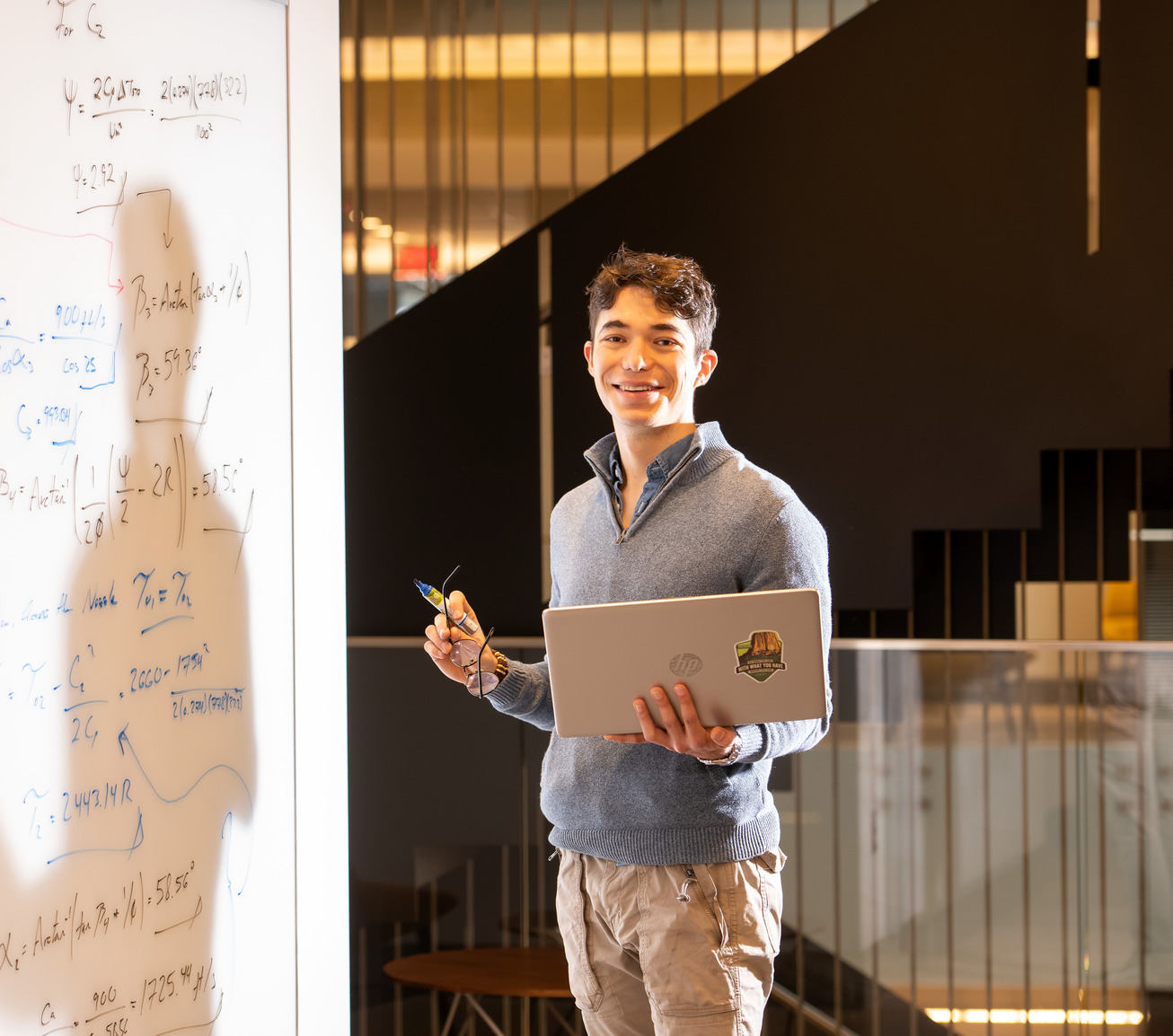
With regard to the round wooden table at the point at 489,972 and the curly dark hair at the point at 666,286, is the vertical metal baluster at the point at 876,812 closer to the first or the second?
the round wooden table at the point at 489,972

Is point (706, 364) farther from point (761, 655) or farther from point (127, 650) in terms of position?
point (127, 650)

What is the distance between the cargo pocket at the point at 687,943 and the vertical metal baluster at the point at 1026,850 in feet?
4.81

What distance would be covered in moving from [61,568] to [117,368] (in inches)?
11.4

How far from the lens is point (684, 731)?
131 centimetres

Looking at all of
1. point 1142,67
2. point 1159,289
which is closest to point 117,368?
point 1159,289

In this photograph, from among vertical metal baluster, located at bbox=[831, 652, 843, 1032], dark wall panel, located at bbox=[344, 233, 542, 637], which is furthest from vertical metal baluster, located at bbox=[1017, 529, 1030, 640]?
dark wall panel, located at bbox=[344, 233, 542, 637]

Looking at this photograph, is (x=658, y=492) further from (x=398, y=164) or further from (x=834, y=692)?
(x=398, y=164)

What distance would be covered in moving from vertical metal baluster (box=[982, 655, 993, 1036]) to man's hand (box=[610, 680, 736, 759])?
1.48 m

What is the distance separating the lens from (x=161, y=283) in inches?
57.7

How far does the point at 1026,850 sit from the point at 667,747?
1.66 metres

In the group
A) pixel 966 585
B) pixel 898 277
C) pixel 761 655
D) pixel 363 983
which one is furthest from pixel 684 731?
pixel 966 585

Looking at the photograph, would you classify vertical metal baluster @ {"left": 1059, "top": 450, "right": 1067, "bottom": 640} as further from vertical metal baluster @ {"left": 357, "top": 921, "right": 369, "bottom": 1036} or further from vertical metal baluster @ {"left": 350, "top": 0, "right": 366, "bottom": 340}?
vertical metal baluster @ {"left": 357, "top": 921, "right": 369, "bottom": 1036}

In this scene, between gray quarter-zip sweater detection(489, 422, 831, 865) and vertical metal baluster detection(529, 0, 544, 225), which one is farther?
vertical metal baluster detection(529, 0, 544, 225)

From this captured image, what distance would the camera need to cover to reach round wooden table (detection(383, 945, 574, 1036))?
7.89ft
